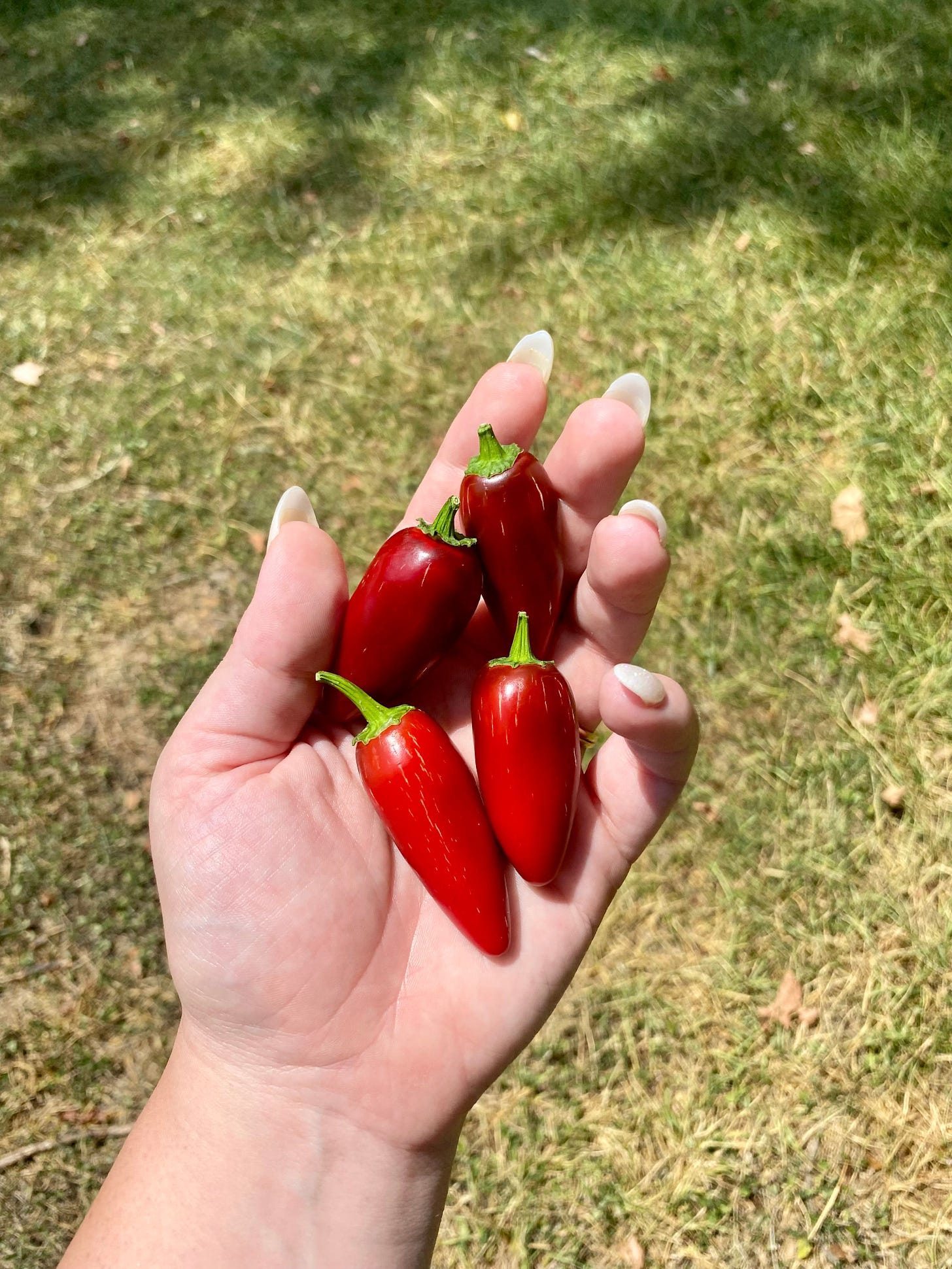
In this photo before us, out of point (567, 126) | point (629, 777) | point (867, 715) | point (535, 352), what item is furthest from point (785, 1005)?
point (567, 126)

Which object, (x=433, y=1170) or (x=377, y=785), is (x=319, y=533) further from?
(x=433, y=1170)

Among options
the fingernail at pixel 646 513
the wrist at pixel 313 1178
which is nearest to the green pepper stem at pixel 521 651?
the fingernail at pixel 646 513

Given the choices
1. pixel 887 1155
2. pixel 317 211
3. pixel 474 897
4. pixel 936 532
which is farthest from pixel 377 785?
pixel 317 211

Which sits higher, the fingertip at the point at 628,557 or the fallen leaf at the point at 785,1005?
the fingertip at the point at 628,557

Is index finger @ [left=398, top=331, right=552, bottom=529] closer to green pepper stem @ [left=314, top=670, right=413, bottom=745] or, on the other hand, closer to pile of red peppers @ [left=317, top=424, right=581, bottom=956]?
pile of red peppers @ [left=317, top=424, right=581, bottom=956]

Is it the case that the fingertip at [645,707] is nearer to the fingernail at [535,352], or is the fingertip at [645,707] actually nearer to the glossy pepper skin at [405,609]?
the glossy pepper skin at [405,609]

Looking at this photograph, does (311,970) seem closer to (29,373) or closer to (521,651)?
(521,651)

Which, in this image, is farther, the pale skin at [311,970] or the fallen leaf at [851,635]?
the fallen leaf at [851,635]
